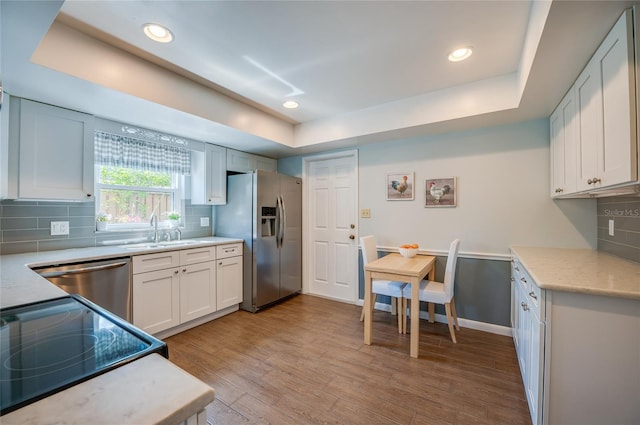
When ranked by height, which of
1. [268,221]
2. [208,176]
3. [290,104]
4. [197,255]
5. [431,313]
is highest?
[290,104]

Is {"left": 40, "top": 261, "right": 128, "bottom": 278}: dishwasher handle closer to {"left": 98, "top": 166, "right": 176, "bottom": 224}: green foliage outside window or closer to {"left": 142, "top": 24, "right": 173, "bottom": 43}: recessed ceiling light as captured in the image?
{"left": 98, "top": 166, "right": 176, "bottom": 224}: green foliage outside window

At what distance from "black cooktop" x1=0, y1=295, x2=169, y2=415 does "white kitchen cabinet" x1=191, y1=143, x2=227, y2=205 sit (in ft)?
8.03

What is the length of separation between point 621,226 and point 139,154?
435 cm

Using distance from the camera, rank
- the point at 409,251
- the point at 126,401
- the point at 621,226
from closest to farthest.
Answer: the point at 126,401
the point at 621,226
the point at 409,251

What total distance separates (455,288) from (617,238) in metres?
1.39

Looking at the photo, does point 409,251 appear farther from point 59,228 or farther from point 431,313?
point 59,228

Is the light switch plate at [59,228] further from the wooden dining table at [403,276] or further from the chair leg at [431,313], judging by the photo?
the chair leg at [431,313]

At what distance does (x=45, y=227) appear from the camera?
2373 millimetres

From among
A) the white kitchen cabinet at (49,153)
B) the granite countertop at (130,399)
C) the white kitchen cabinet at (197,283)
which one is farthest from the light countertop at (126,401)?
the white kitchen cabinet at (197,283)

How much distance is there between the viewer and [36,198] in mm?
2092

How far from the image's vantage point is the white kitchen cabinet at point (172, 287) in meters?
2.50

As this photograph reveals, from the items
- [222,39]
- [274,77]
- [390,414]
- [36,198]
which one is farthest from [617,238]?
[36,198]

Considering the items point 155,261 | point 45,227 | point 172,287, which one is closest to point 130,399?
point 155,261

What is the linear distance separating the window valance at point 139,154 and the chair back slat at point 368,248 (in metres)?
2.32
